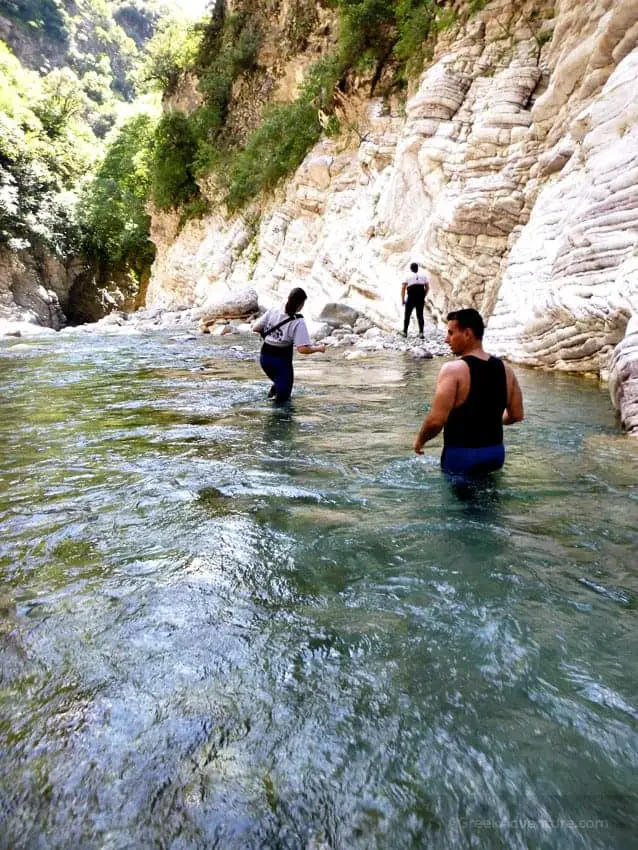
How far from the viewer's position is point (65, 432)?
5.21 m

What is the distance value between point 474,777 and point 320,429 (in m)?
4.03

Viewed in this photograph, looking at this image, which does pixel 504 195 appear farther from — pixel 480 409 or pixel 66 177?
pixel 66 177

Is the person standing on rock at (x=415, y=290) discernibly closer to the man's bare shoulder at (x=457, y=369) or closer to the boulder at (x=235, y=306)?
the boulder at (x=235, y=306)

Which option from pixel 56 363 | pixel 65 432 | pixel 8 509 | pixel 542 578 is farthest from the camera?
pixel 56 363

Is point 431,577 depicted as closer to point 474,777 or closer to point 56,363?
point 474,777

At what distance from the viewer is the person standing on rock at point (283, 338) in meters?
6.13

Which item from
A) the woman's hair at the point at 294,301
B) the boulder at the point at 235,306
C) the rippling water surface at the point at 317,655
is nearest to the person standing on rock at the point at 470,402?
the rippling water surface at the point at 317,655

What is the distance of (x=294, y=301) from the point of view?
604cm

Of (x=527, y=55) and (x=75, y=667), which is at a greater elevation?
(x=527, y=55)

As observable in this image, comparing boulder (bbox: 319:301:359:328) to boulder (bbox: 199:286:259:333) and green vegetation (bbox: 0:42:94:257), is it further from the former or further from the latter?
green vegetation (bbox: 0:42:94:257)

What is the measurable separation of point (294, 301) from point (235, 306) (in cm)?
1474

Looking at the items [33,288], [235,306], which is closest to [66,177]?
[33,288]

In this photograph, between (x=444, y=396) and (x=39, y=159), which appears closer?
(x=444, y=396)

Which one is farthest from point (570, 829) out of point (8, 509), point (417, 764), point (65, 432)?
point (65, 432)
